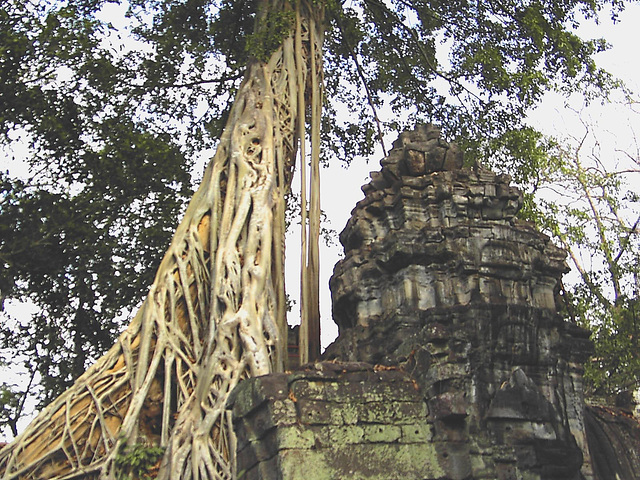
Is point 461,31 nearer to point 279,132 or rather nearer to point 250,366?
point 279,132

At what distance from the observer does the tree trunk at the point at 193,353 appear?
509cm

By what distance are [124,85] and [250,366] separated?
4.70 metres

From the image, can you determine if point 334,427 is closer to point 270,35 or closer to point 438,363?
point 438,363

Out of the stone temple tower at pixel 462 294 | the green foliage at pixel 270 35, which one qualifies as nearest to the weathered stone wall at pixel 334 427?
the stone temple tower at pixel 462 294

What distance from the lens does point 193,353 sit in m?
5.56

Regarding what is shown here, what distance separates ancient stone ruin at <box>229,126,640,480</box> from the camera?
11.1ft

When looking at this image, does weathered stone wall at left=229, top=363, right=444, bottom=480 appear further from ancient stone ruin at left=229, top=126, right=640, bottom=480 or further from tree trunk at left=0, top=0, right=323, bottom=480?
tree trunk at left=0, top=0, right=323, bottom=480

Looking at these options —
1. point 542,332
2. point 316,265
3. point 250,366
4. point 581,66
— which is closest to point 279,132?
point 316,265

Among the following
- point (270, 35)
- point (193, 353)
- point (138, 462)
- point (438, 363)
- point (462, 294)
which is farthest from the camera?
point (270, 35)

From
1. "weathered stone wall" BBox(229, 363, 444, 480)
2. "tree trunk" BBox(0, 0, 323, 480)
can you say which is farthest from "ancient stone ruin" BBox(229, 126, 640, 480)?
"tree trunk" BBox(0, 0, 323, 480)

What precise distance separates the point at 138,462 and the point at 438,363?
7.30 ft

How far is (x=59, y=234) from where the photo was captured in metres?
7.64

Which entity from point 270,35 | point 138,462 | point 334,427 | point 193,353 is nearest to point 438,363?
point 334,427

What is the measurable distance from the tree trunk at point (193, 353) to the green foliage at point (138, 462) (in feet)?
0.05
